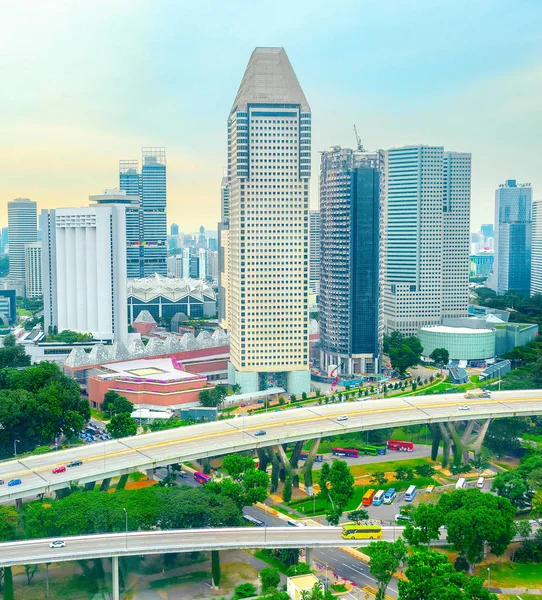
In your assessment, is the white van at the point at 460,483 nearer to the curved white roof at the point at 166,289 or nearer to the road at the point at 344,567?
the road at the point at 344,567

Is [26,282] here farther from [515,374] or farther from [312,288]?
[515,374]

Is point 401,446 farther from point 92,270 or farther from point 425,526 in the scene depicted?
point 92,270

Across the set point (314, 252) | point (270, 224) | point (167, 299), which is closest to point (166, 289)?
point (167, 299)

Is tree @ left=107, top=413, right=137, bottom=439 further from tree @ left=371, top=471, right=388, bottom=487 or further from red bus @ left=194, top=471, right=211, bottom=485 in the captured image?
tree @ left=371, top=471, right=388, bottom=487

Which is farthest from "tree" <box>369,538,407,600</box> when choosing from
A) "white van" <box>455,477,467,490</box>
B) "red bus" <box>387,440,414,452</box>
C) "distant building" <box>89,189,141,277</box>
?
"distant building" <box>89,189,141,277</box>

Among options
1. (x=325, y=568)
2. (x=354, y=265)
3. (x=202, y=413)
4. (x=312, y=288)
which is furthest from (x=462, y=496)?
(x=312, y=288)

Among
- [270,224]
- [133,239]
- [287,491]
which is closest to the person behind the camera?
[287,491]

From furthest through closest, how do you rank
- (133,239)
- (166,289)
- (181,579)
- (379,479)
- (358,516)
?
(133,239), (166,289), (379,479), (358,516), (181,579)
